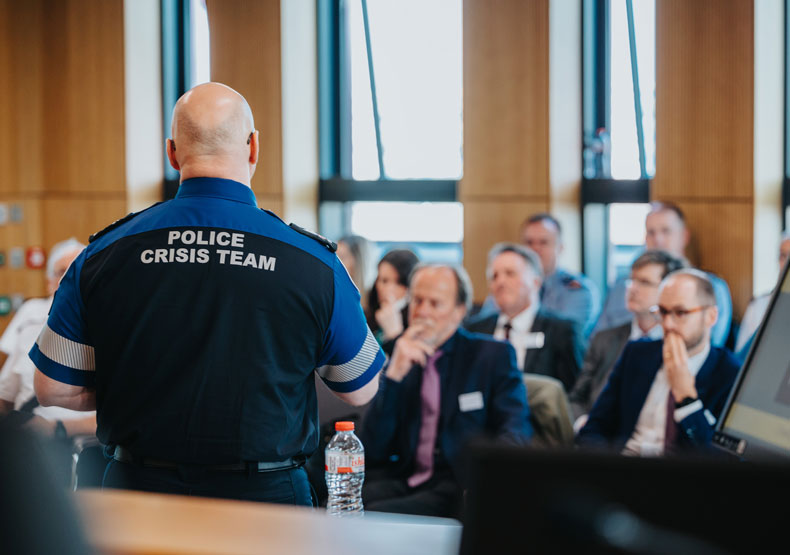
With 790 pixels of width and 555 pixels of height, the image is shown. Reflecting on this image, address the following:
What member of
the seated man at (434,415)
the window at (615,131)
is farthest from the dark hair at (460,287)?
the window at (615,131)

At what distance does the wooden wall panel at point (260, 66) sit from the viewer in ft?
25.0

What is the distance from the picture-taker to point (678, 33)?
6.29 meters

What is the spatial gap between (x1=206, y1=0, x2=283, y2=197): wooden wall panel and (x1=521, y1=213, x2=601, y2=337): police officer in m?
2.59

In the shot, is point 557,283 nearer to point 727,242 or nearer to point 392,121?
point 727,242

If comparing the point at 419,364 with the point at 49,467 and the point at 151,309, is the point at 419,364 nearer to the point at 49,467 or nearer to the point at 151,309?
the point at 151,309

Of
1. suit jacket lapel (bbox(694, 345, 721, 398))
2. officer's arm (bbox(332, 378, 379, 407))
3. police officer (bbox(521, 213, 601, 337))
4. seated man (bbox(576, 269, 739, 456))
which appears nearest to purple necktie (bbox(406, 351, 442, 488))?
seated man (bbox(576, 269, 739, 456))

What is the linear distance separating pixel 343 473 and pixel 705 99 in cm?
439

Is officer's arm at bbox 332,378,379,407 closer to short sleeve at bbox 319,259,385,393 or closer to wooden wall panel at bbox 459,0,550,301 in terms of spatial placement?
short sleeve at bbox 319,259,385,393

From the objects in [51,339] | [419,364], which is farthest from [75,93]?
[51,339]

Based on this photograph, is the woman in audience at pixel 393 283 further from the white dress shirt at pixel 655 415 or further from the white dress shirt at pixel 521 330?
the white dress shirt at pixel 655 415

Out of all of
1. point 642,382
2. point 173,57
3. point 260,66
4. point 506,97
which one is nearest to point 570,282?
point 506,97

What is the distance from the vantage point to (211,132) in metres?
2.08

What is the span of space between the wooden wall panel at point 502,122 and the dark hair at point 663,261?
2.53 metres

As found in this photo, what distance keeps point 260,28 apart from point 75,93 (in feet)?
5.94
